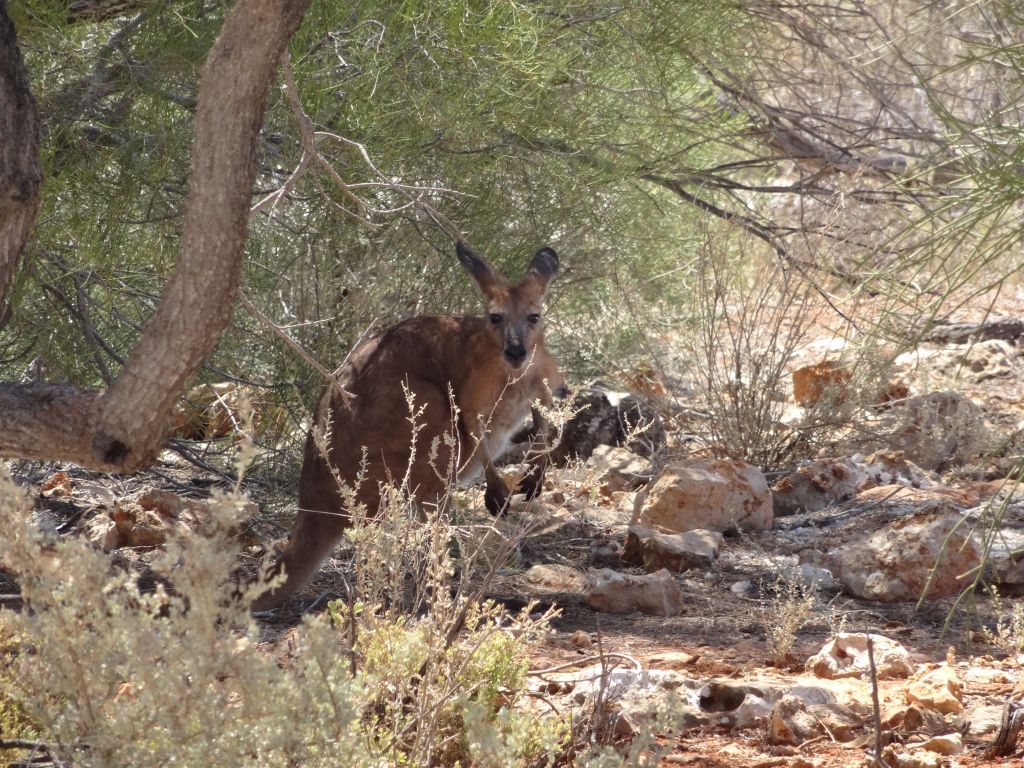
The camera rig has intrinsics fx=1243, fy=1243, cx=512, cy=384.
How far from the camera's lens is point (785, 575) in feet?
18.2

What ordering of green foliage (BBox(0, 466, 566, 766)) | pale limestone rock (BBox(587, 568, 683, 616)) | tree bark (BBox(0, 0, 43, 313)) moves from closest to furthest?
green foliage (BBox(0, 466, 566, 766)) → tree bark (BBox(0, 0, 43, 313)) → pale limestone rock (BBox(587, 568, 683, 616))

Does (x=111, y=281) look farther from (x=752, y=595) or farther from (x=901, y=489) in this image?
(x=901, y=489)

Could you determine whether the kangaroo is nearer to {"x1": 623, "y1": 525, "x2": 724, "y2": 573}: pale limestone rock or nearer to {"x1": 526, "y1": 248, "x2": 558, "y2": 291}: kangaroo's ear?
{"x1": 526, "y1": 248, "x2": 558, "y2": 291}: kangaroo's ear

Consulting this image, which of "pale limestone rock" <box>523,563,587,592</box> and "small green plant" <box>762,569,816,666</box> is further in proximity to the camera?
"pale limestone rock" <box>523,563,587,592</box>

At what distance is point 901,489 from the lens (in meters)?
6.55

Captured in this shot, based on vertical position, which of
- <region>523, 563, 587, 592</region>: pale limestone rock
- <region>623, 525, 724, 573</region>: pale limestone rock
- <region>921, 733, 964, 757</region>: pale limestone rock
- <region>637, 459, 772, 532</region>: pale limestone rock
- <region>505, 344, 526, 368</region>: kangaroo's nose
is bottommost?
<region>523, 563, 587, 592</region>: pale limestone rock

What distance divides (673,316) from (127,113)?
413 cm

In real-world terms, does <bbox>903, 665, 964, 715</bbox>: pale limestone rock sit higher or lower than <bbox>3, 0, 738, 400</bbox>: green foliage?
lower

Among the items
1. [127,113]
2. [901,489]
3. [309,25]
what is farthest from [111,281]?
[901,489]

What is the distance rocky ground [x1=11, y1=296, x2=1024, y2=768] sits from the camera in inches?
141

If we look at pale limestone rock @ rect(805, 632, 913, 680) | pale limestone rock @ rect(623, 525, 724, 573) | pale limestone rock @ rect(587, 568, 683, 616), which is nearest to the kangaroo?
pale limestone rock @ rect(623, 525, 724, 573)

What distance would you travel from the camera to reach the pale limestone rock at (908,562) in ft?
16.8

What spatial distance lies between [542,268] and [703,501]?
4.79 feet

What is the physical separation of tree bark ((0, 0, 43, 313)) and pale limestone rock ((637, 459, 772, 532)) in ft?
11.8
